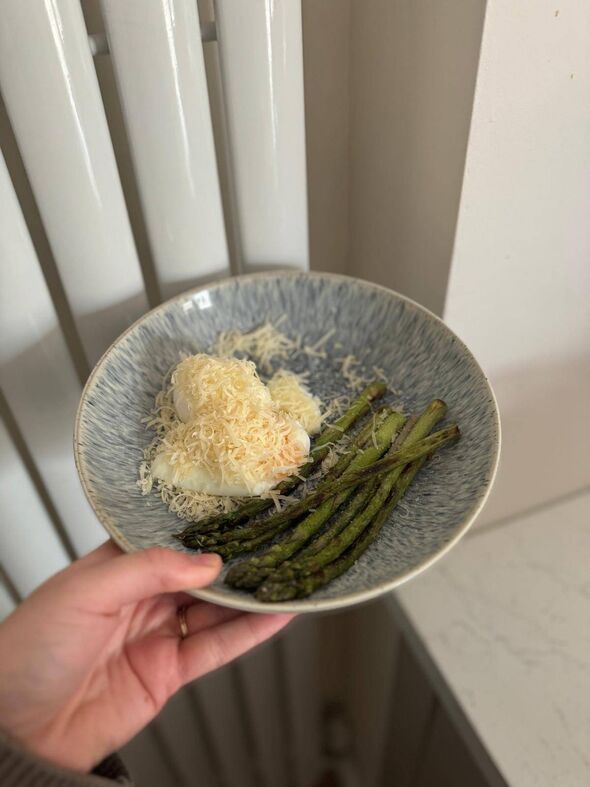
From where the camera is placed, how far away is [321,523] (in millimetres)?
557

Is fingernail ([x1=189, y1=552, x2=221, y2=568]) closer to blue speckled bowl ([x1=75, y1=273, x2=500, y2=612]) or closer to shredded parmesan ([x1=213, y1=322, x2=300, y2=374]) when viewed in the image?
blue speckled bowl ([x1=75, y1=273, x2=500, y2=612])

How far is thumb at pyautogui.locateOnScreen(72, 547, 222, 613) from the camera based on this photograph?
467 mm

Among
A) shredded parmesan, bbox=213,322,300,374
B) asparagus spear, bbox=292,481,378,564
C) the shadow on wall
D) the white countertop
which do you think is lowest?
the white countertop

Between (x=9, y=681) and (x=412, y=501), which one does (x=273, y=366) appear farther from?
(x=9, y=681)

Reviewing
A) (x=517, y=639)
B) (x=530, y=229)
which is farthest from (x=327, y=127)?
(x=517, y=639)

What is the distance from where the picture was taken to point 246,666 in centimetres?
75

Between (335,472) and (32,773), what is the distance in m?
0.34

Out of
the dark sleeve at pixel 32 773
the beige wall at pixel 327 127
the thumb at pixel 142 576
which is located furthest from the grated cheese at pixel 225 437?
the beige wall at pixel 327 127

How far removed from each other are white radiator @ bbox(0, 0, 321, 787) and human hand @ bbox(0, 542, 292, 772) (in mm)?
111

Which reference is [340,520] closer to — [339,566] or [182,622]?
[339,566]

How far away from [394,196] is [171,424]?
38cm

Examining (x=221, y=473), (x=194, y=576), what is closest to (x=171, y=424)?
(x=221, y=473)

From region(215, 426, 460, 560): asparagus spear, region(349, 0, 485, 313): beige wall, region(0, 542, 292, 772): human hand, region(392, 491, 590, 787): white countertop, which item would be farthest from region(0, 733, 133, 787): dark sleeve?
region(349, 0, 485, 313): beige wall

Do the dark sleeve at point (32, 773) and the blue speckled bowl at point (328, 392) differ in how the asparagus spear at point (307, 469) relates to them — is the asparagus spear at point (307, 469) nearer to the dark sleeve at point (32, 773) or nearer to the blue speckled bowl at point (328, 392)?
the blue speckled bowl at point (328, 392)
